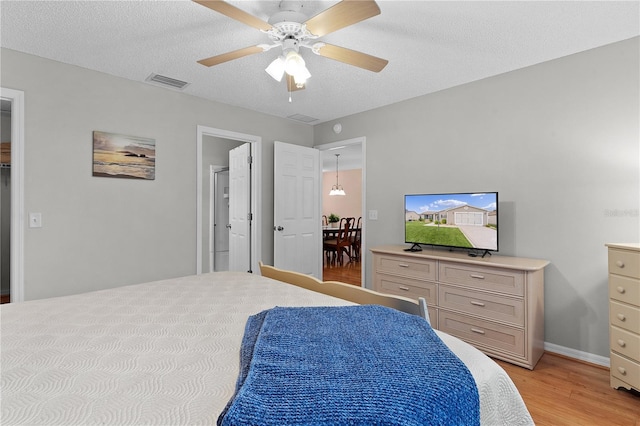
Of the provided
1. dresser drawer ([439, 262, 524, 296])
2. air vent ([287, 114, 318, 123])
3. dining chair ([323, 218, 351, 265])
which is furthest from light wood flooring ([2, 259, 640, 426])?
dining chair ([323, 218, 351, 265])

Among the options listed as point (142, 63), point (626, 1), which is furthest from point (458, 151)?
point (142, 63)

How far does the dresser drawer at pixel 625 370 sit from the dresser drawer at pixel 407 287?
120 centimetres

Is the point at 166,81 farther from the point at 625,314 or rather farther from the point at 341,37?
the point at 625,314

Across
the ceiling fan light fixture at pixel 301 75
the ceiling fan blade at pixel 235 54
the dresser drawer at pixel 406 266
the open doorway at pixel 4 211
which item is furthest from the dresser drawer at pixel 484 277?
the open doorway at pixel 4 211

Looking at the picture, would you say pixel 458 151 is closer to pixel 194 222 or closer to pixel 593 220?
pixel 593 220

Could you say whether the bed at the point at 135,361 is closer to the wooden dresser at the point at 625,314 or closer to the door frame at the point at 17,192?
the door frame at the point at 17,192

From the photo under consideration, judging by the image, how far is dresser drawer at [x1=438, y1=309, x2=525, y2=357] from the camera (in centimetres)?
247

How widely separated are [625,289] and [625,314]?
161 millimetres

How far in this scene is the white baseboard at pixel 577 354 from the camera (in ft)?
8.11

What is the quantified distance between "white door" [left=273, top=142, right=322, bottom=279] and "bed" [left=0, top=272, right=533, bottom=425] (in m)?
2.48

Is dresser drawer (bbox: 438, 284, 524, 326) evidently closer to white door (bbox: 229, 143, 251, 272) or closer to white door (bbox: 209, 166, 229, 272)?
white door (bbox: 229, 143, 251, 272)

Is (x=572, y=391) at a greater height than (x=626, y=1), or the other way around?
(x=626, y=1)

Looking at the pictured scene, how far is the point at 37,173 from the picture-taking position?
2633mm

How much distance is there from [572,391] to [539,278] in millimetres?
790
